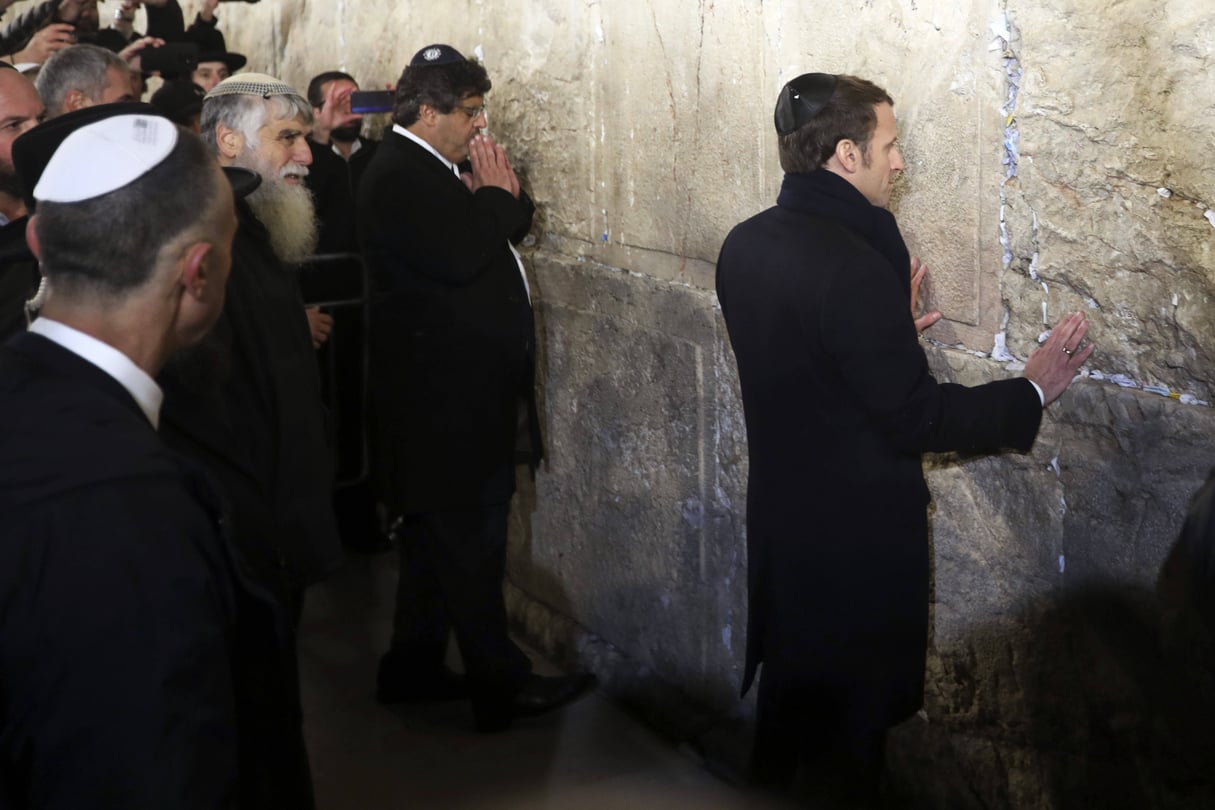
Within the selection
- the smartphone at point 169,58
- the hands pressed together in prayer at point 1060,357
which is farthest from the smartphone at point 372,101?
the hands pressed together in prayer at point 1060,357

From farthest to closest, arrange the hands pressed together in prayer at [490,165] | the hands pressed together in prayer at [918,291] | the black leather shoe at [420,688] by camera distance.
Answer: the black leather shoe at [420,688]
the hands pressed together in prayer at [490,165]
the hands pressed together in prayer at [918,291]

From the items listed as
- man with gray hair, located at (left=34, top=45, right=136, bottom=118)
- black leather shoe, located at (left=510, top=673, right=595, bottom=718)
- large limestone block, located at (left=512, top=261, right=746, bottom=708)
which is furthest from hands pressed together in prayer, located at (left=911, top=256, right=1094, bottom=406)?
man with gray hair, located at (left=34, top=45, right=136, bottom=118)

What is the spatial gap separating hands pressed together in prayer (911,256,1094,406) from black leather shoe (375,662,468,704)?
225 centimetres

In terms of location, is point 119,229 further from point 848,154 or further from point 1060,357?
point 1060,357

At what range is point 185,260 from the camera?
5.20 feet

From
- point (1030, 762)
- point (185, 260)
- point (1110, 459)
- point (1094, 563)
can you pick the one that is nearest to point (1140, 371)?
point (1110, 459)

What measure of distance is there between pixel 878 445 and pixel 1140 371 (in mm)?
489

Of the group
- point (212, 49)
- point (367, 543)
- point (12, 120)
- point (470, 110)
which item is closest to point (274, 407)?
point (12, 120)

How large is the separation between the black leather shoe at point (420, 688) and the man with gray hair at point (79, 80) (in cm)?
207

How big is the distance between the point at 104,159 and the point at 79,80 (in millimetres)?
3133

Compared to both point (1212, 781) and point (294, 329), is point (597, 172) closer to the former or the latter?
point (294, 329)

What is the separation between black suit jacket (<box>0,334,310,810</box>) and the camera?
1340 millimetres

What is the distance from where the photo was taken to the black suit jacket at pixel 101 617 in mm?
1340

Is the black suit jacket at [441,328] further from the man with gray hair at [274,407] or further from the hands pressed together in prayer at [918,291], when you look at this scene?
the hands pressed together in prayer at [918,291]
